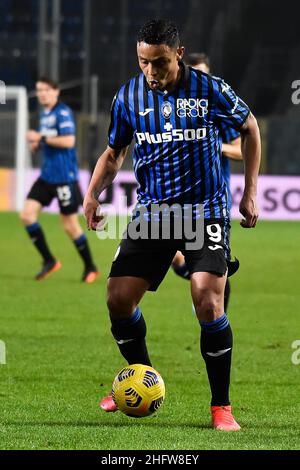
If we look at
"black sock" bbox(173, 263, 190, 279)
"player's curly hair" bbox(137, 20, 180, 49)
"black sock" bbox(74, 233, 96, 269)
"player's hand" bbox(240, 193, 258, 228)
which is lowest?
"black sock" bbox(74, 233, 96, 269)

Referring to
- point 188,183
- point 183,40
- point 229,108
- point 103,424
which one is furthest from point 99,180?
Answer: point 183,40

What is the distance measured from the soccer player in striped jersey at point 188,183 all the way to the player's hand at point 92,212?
0.02 m

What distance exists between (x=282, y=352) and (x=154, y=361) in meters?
1.09

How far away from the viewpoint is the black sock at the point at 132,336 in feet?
22.1

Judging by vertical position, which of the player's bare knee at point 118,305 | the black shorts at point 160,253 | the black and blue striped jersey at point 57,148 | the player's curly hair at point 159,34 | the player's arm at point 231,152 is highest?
the player's curly hair at point 159,34

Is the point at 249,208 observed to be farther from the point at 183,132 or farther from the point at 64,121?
the point at 64,121

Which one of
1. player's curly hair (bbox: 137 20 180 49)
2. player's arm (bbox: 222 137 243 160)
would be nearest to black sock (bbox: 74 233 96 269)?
player's arm (bbox: 222 137 243 160)

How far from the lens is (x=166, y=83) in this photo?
641 cm

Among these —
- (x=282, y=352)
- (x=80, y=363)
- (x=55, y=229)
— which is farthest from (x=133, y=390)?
(x=55, y=229)

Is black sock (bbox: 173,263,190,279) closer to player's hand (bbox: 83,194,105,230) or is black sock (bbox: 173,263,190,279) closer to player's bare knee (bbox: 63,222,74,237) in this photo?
player's bare knee (bbox: 63,222,74,237)

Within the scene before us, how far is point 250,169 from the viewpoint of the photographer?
21.5 feet

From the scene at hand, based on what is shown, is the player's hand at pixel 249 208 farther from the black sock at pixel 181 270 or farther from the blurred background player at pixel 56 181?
the blurred background player at pixel 56 181

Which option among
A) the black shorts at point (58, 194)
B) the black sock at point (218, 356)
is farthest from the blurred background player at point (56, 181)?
the black sock at point (218, 356)

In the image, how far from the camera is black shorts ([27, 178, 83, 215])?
14.2 m
